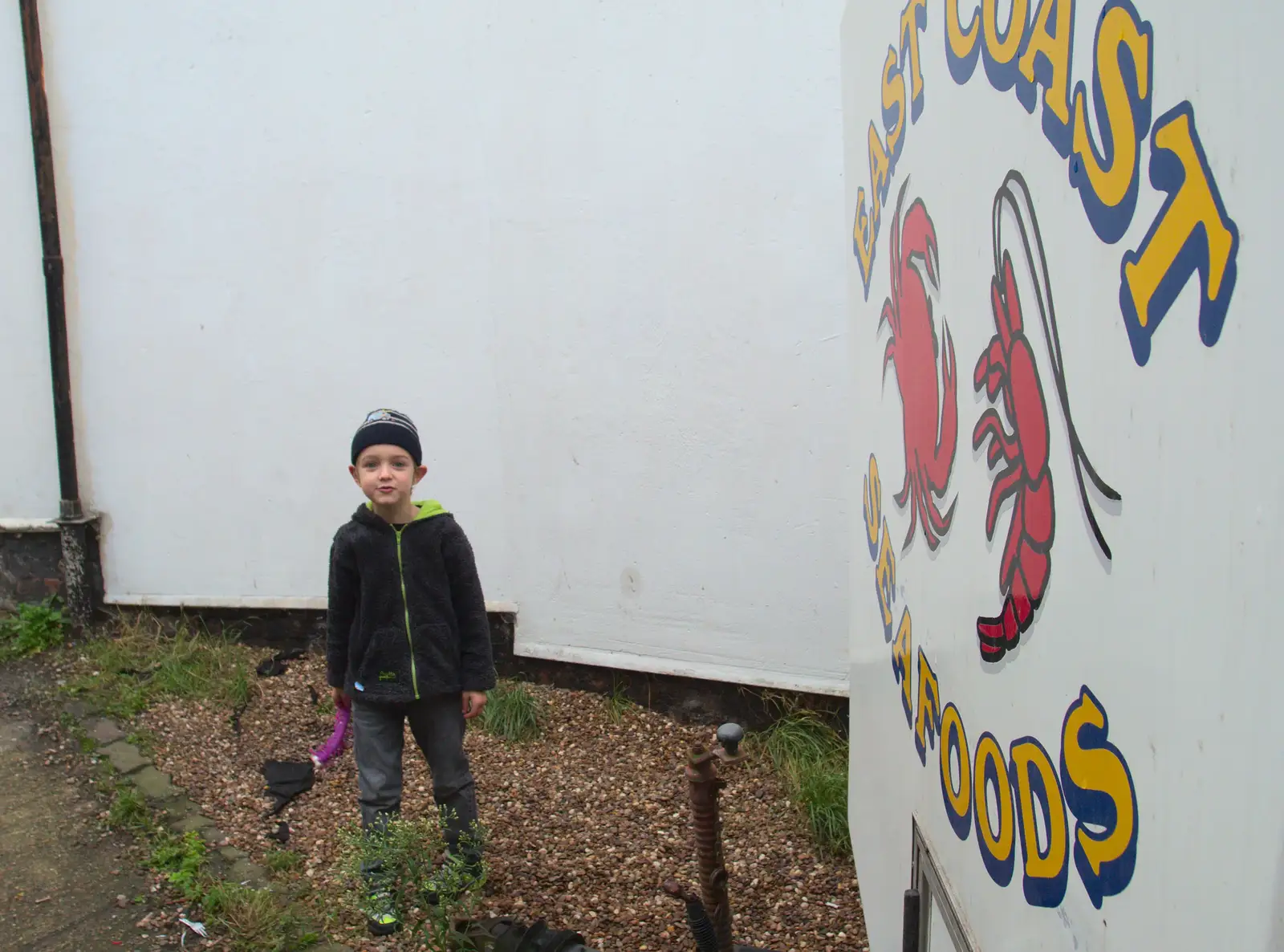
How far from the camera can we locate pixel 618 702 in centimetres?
465

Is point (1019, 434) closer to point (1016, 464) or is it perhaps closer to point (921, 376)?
point (1016, 464)

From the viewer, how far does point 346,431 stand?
5078 millimetres

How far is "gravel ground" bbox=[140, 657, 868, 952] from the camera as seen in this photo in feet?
10.7

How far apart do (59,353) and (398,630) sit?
3.37 meters

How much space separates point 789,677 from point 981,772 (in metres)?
3.00

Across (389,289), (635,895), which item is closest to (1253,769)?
(635,895)

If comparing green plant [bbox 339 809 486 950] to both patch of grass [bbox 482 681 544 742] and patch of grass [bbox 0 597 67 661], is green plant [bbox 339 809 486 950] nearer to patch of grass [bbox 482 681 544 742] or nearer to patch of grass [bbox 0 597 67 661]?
patch of grass [bbox 482 681 544 742]

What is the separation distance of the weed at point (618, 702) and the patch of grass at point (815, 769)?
0.62 m

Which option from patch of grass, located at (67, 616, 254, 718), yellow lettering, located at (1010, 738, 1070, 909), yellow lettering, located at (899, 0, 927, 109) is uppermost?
yellow lettering, located at (899, 0, 927, 109)

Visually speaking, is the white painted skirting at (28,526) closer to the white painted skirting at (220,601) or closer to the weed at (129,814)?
the white painted skirting at (220,601)

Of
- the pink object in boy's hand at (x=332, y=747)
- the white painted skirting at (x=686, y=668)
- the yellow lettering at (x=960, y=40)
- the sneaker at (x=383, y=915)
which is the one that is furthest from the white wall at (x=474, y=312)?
the yellow lettering at (x=960, y=40)

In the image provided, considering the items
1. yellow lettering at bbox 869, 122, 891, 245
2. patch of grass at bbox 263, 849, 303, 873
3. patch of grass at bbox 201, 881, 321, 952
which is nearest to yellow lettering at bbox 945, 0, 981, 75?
yellow lettering at bbox 869, 122, 891, 245

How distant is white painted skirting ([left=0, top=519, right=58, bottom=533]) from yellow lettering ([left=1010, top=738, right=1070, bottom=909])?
5.58 meters

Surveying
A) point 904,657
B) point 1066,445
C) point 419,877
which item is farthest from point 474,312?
point 1066,445
